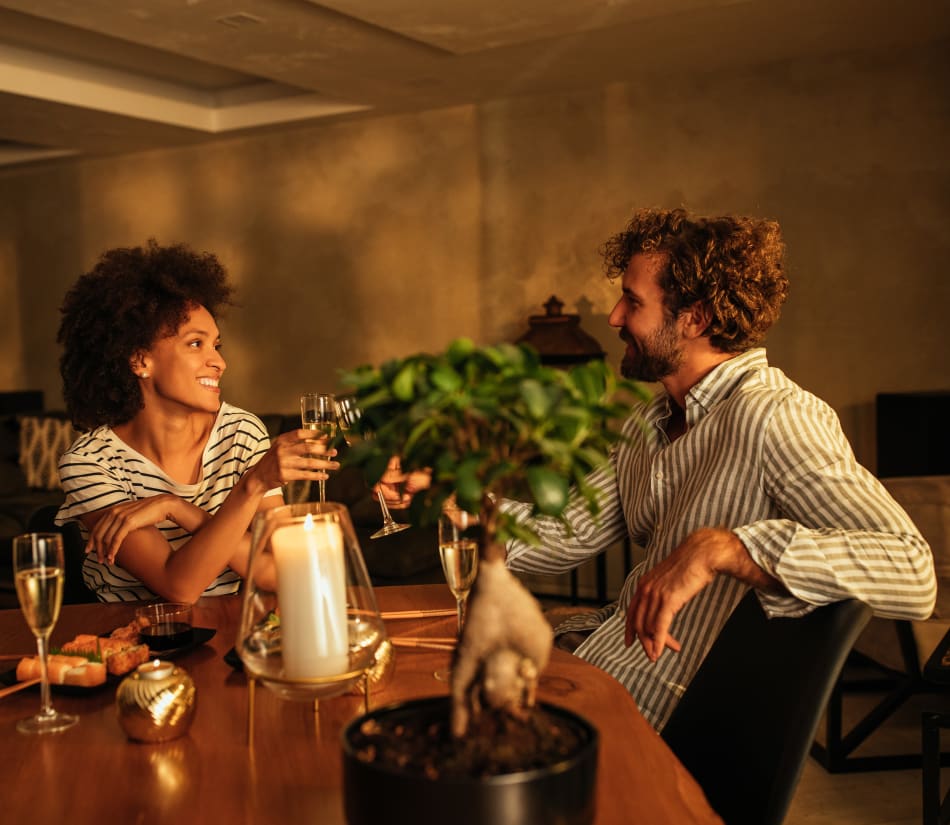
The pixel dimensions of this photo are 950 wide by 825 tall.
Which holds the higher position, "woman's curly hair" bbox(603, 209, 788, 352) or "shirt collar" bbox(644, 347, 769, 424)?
"woman's curly hair" bbox(603, 209, 788, 352)

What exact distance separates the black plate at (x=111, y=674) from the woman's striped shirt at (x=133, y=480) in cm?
54

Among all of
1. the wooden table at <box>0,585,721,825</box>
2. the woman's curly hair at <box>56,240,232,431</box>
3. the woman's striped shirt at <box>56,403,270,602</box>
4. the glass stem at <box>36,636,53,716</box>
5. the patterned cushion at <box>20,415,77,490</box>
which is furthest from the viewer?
the patterned cushion at <box>20,415,77,490</box>

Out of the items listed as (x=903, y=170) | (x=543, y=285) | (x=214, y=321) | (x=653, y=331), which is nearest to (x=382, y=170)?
(x=543, y=285)

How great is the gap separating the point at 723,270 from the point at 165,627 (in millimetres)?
1280

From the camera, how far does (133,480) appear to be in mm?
2262

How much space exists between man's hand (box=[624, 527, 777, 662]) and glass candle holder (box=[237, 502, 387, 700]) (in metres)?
0.48

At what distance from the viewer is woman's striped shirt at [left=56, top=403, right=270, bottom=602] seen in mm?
2170

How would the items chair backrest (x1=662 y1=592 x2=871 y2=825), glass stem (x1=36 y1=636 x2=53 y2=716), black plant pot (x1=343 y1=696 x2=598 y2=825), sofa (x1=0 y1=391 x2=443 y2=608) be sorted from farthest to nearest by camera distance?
sofa (x1=0 y1=391 x2=443 y2=608) → glass stem (x1=36 y1=636 x2=53 y2=716) → chair backrest (x1=662 y1=592 x2=871 y2=825) → black plant pot (x1=343 y1=696 x2=598 y2=825)

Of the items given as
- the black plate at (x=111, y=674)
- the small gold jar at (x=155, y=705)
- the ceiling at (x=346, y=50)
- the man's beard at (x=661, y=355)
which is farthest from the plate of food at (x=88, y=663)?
the ceiling at (x=346, y=50)

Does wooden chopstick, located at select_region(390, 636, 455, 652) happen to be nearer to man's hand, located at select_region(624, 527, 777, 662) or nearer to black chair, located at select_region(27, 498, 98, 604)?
man's hand, located at select_region(624, 527, 777, 662)

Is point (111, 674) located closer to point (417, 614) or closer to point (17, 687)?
point (17, 687)

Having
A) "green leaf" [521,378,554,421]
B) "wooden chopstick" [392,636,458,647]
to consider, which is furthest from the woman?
"green leaf" [521,378,554,421]

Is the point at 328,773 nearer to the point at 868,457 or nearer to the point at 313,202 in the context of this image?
the point at 868,457

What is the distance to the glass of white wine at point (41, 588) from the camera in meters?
1.23
